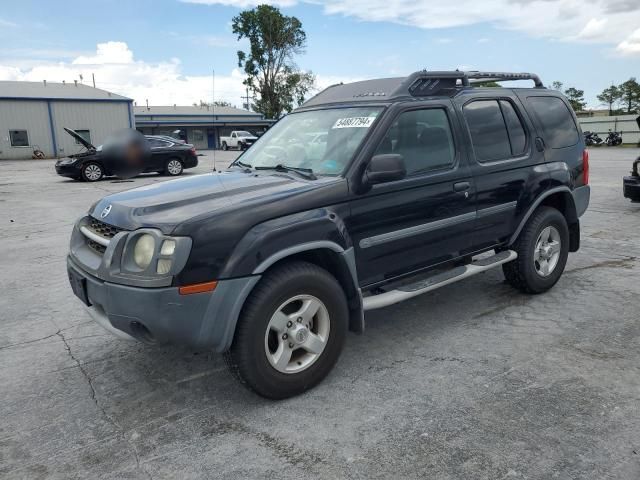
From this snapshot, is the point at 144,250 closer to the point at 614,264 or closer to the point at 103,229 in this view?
the point at 103,229

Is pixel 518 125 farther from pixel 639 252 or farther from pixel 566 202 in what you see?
pixel 639 252

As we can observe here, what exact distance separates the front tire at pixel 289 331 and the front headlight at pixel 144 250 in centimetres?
60

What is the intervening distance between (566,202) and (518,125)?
954mm

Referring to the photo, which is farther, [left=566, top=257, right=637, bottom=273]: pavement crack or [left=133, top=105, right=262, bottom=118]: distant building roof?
[left=133, top=105, right=262, bottom=118]: distant building roof

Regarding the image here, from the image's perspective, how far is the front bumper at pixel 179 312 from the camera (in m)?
2.74

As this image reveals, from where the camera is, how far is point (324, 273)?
3195mm

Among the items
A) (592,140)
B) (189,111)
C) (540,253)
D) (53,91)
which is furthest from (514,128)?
(189,111)

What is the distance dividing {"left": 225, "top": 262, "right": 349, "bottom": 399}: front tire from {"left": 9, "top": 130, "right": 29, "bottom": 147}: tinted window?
3950 cm

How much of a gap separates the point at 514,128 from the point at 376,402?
9.31 feet

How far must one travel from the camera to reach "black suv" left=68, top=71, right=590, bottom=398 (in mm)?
2814

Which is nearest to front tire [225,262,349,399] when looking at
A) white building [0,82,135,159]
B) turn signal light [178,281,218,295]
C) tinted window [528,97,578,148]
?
turn signal light [178,281,218,295]

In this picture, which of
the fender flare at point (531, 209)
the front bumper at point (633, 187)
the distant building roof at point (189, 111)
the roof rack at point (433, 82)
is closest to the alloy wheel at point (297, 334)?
the roof rack at point (433, 82)

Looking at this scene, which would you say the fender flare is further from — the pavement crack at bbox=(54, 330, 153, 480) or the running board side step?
the pavement crack at bbox=(54, 330, 153, 480)

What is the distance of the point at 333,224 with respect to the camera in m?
3.23
